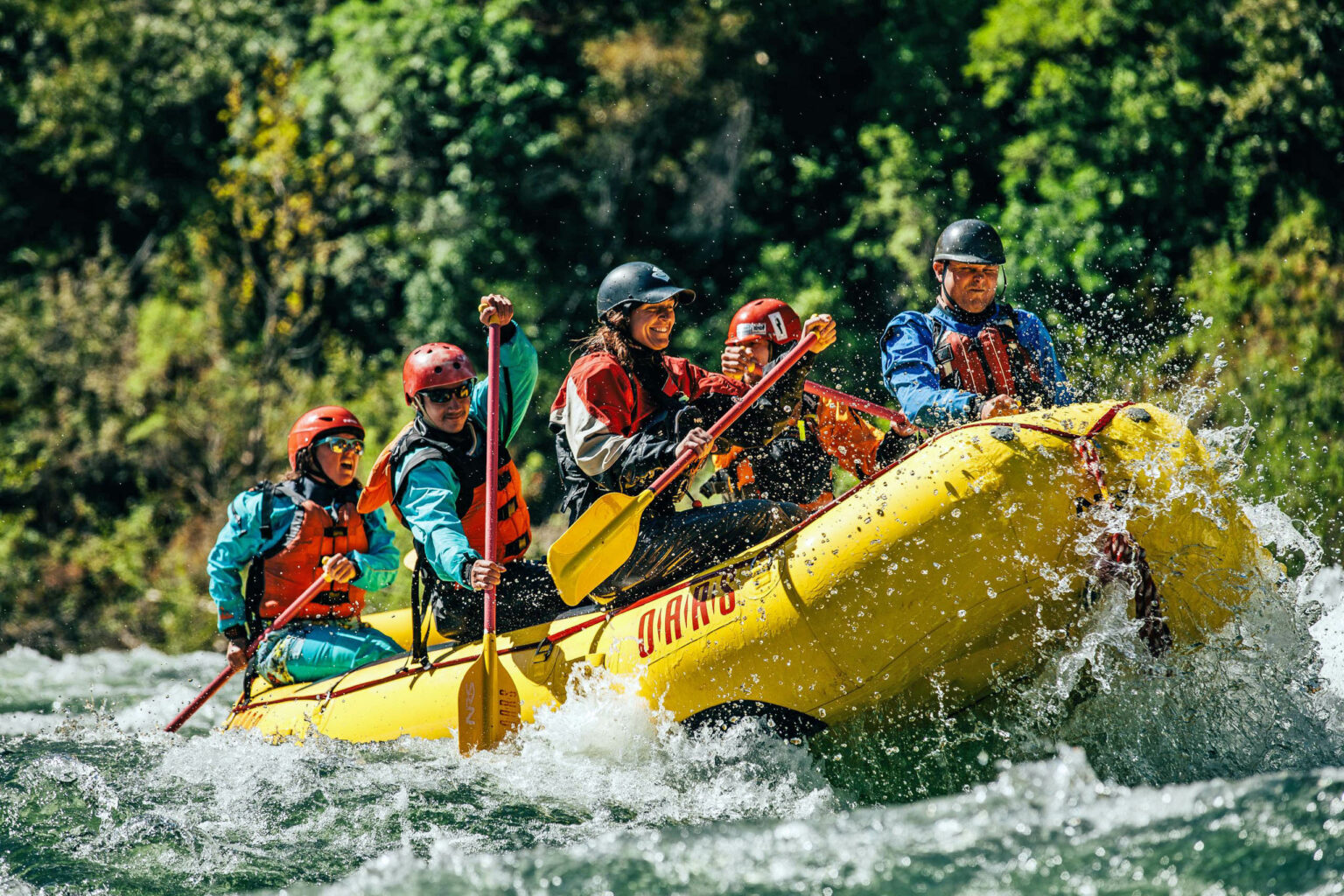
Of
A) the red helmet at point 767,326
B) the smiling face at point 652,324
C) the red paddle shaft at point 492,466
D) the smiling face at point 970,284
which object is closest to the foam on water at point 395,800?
the red paddle shaft at point 492,466

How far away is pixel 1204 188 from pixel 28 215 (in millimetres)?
13819

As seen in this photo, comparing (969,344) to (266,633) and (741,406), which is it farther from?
(266,633)

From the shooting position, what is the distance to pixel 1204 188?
1200 centimetres

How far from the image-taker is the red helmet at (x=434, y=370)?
212 inches

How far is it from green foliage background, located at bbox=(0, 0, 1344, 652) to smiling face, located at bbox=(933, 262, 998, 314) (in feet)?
20.8

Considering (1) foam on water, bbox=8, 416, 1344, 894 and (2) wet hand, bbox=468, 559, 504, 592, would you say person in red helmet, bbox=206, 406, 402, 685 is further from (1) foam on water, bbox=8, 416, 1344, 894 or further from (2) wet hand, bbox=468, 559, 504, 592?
(2) wet hand, bbox=468, 559, 504, 592

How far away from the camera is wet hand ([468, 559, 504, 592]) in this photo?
484 cm

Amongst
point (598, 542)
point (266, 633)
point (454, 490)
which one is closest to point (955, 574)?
point (598, 542)

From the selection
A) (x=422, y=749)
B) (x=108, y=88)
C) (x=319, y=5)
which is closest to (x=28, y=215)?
(x=108, y=88)

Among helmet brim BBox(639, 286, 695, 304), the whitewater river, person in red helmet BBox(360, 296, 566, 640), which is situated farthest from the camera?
person in red helmet BBox(360, 296, 566, 640)

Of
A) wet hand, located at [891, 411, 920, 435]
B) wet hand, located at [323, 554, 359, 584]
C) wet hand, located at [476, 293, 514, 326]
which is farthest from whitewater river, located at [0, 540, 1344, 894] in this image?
wet hand, located at [476, 293, 514, 326]

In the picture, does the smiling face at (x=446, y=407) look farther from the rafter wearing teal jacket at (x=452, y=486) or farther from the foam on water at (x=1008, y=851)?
the foam on water at (x=1008, y=851)

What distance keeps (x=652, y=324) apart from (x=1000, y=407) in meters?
1.40

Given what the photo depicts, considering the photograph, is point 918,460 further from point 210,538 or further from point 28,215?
point 28,215
